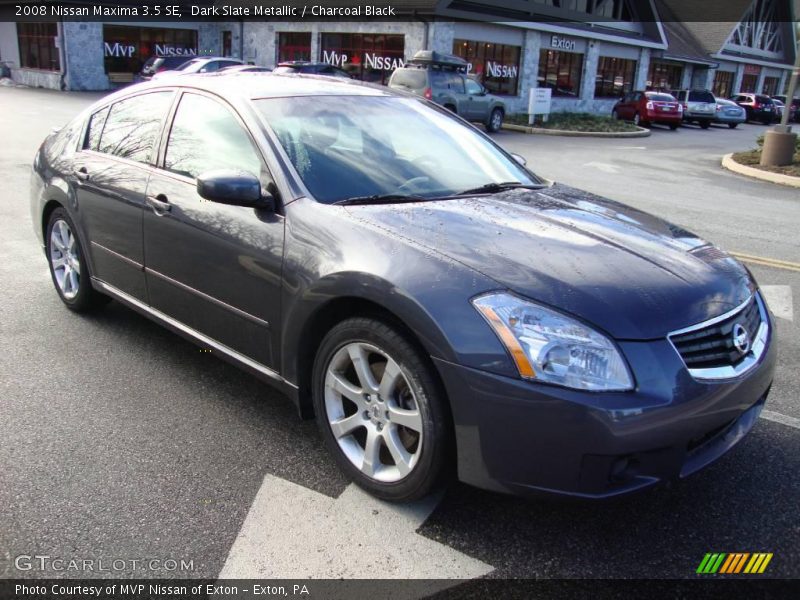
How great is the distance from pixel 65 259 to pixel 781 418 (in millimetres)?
4464

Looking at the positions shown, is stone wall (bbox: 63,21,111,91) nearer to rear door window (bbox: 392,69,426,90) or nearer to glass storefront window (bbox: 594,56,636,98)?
rear door window (bbox: 392,69,426,90)

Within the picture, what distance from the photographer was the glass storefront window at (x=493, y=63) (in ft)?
97.2

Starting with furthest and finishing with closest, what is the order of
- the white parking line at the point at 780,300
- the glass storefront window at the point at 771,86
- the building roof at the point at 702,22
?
the glass storefront window at the point at 771,86 < the building roof at the point at 702,22 < the white parking line at the point at 780,300

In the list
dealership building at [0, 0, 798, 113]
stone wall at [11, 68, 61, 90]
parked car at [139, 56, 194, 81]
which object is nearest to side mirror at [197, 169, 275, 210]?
dealership building at [0, 0, 798, 113]

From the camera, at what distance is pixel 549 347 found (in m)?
2.39

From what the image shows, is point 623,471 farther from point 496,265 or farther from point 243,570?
point 243,570

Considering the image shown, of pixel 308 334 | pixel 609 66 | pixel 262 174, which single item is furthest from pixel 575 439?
pixel 609 66

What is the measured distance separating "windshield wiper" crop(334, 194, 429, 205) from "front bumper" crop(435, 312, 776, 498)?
96 cm

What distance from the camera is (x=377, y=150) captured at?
11.7 ft

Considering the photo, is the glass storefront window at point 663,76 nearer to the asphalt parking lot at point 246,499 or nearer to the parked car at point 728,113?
the parked car at point 728,113

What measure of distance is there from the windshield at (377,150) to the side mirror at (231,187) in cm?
25

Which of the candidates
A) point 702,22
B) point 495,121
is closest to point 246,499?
point 495,121

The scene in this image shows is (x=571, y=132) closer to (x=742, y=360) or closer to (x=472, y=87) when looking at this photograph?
(x=472, y=87)

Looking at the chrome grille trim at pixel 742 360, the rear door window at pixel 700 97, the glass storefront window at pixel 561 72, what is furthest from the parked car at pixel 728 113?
the chrome grille trim at pixel 742 360
